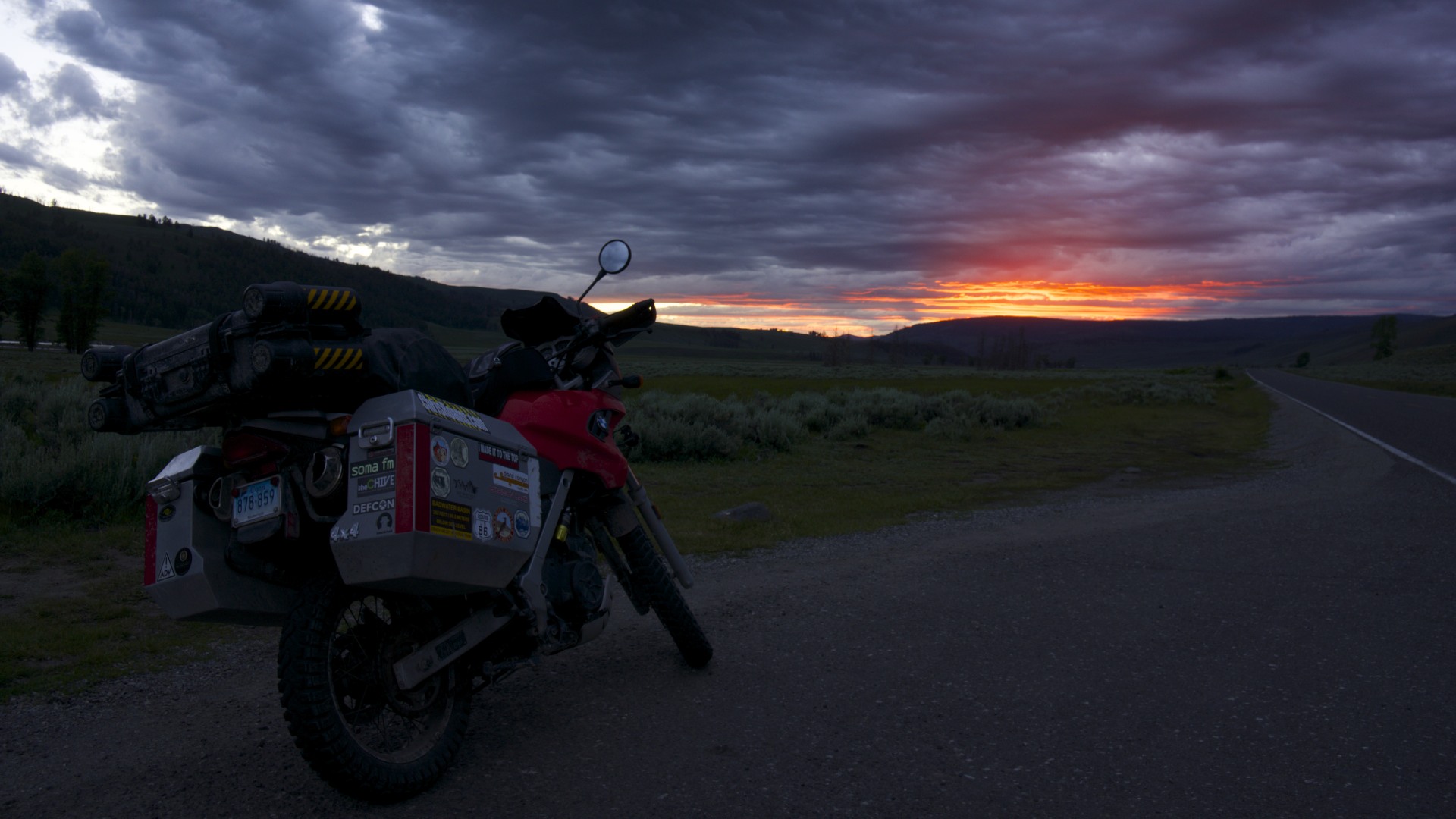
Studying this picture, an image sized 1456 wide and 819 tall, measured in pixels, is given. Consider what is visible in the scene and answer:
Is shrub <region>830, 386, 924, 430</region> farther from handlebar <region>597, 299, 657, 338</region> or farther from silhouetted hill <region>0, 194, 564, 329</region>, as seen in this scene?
handlebar <region>597, 299, 657, 338</region>

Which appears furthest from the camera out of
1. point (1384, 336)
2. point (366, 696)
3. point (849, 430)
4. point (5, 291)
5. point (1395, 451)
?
point (1384, 336)

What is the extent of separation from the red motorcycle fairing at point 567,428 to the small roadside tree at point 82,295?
3824cm

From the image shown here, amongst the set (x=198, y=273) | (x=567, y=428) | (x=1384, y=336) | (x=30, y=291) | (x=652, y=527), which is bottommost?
(x=652, y=527)

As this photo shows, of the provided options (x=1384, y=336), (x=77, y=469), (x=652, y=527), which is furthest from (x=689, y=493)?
(x=1384, y=336)

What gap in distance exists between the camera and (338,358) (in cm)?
281

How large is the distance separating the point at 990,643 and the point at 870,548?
265cm

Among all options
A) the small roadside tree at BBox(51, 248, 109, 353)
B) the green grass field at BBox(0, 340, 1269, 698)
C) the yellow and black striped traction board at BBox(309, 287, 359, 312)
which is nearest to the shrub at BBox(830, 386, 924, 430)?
the green grass field at BBox(0, 340, 1269, 698)

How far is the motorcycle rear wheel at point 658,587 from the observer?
13.3 ft

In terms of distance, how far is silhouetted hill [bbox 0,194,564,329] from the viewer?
1607 centimetres

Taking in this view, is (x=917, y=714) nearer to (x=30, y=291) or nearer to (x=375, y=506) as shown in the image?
(x=375, y=506)

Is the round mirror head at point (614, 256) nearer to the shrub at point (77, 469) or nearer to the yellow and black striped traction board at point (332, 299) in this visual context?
the yellow and black striped traction board at point (332, 299)

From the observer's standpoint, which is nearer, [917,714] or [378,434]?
[378,434]

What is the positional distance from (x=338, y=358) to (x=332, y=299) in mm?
202

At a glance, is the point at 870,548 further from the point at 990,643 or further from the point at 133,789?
the point at 133,789
